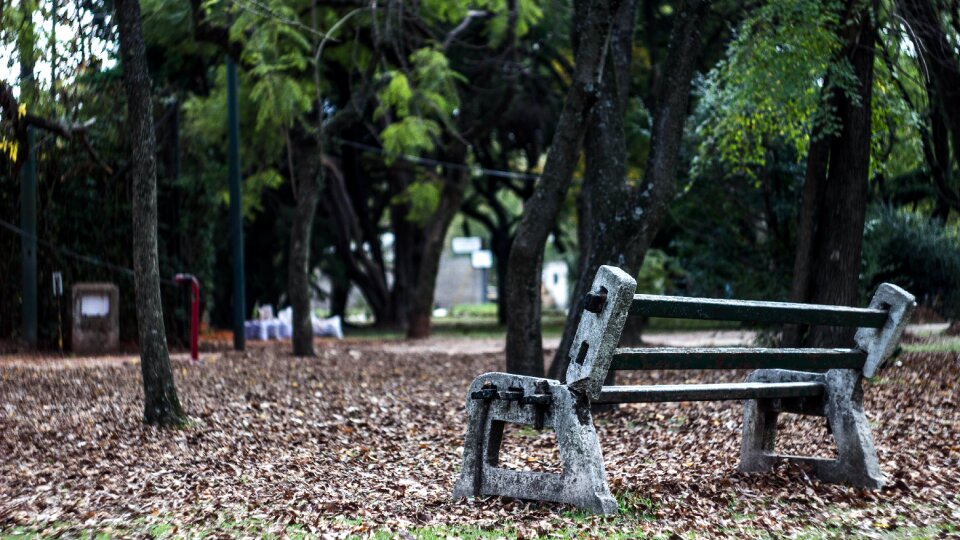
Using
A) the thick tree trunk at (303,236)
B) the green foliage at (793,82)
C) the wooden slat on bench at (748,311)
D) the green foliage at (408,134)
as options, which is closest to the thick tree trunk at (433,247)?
the green foliage at (408,134)

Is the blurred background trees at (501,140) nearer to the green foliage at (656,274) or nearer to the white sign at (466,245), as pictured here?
the green foliage at (656,274)

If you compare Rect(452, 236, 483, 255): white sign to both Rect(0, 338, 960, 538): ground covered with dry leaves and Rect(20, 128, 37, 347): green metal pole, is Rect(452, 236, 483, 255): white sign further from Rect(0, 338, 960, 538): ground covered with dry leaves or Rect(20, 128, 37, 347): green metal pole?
Rect(0, 338, 960, 538): ground covered with dry leaves

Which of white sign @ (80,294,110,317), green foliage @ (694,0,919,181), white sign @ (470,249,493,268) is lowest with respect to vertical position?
white sign @ (80,294,110,317)

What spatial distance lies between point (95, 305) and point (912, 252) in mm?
12606

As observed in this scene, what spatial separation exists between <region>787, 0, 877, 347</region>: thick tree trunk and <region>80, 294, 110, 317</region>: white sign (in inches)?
440

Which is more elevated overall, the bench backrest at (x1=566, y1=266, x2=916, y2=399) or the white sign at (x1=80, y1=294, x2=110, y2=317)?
the white sign at (x1=80, y1=294, x2=110, y2=317)

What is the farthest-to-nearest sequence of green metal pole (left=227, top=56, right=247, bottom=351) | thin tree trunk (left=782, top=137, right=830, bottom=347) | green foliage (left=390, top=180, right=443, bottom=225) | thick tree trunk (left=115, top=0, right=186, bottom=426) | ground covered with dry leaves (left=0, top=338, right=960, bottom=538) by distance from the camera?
1. green foliage (left=390, top=180, right=443, bottom=225)
2. green metal pole (left=227, top=56, right=247, bottom=351)
3. thin tree trunk (left=782, top=137, right=830, bottom=347)
4. thick tree trunk (left=115, top=0, right=186, bottom=426)
5. ground covered with dry leaves (left=0, top=338, right=960, bottom=538)

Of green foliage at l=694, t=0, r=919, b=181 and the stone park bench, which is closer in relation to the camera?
the stone park bench

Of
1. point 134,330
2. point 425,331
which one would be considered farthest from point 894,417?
point 425,331

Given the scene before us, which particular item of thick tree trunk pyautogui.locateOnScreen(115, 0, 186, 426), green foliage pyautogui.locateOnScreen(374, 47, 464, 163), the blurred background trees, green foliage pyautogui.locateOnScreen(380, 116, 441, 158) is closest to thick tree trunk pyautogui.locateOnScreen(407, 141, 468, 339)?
the blurred background trees

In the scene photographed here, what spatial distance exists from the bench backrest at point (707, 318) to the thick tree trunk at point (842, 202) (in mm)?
5660

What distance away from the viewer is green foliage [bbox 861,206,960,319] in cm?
1622

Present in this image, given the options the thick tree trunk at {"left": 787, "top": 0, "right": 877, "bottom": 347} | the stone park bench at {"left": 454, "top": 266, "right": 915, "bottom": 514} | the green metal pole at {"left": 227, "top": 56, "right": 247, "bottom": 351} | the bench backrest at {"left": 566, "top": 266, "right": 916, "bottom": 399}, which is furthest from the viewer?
the green metal pole at {"left": 227, "top": 56, "right": 247, "bottom": 351}

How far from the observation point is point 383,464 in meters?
9.11
